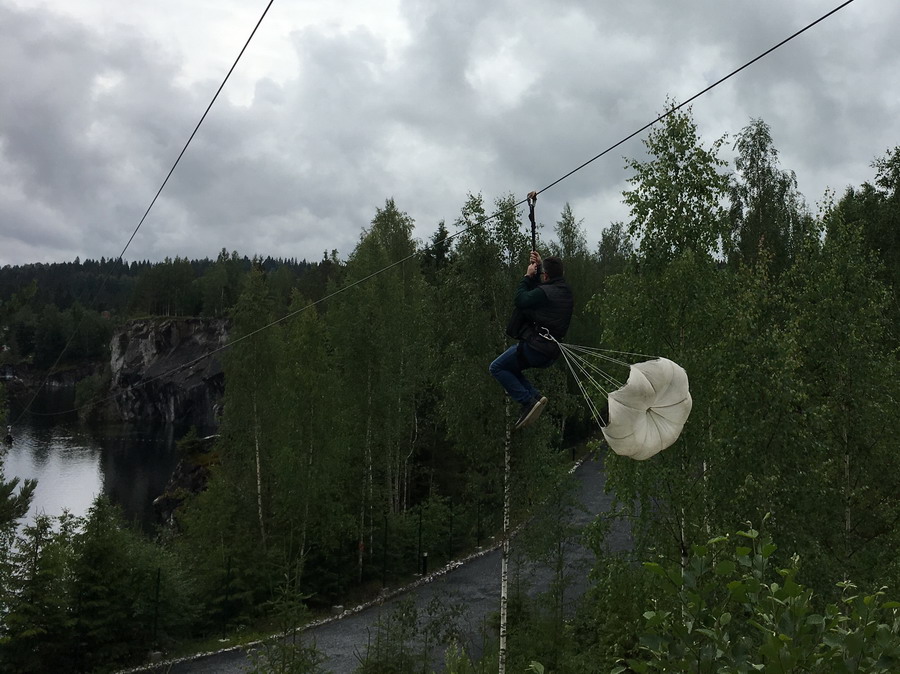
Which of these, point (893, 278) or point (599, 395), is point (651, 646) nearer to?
point (599, 395)

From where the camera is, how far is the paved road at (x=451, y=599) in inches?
697

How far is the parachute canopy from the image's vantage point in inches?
248

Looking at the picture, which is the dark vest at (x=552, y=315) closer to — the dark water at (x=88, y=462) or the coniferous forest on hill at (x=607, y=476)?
the coniferous forest on hill at (x=607, y=476)

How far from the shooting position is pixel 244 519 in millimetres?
25172

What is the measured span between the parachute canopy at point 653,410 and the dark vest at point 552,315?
1.46 m

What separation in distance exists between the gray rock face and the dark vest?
88.4 metres

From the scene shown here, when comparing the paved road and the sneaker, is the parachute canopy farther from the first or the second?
the paved road

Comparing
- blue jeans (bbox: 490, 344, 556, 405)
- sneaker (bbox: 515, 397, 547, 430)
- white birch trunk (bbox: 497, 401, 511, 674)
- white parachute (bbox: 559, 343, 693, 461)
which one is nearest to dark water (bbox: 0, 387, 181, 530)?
white birch trunk (bbox: 497, 401, 511, 674)

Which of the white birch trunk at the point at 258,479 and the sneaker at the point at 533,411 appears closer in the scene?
the sneaker at the point at 533,411

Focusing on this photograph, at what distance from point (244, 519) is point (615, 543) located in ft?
41.8

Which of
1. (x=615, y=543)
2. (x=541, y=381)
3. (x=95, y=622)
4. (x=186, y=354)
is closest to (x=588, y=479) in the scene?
(x=615, y=543)

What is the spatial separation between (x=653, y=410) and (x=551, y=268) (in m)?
2.06

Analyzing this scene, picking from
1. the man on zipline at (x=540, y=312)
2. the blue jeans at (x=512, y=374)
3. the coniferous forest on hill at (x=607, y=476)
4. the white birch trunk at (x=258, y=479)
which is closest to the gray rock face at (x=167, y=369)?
the coniferous forest on hill at (x=607, y=476)

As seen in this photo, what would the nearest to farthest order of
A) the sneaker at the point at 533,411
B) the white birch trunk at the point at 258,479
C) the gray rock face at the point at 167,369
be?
the sneaker at the point at 533,411
the white birch trunk at the point at 258,479
the gray rock face at the point at 167,369
